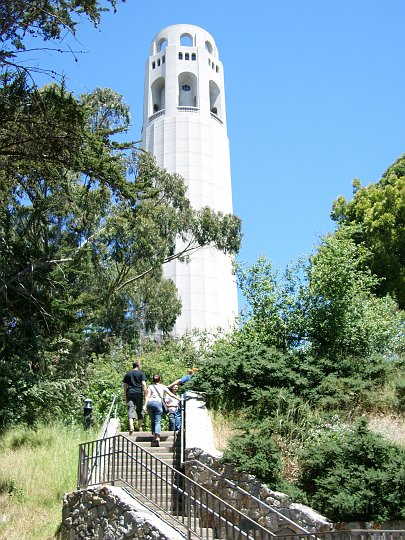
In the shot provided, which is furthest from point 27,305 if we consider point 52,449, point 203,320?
point 203,320

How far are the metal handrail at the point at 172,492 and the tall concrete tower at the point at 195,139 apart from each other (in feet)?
113

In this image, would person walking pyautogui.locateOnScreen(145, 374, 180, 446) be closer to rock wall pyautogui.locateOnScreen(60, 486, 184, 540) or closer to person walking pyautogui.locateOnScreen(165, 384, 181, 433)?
person walking pyautogui.locateOnScreen(165, 384, 181, 433)

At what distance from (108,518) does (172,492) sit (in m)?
1.25

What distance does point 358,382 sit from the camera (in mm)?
16359

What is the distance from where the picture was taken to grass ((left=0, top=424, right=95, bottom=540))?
13.2m

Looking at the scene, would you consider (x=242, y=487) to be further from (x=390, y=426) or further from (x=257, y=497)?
(x=390, y=426)


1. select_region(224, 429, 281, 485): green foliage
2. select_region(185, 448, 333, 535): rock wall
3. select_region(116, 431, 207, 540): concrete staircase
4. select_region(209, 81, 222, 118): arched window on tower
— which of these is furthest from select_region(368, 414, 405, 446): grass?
select_region(209, 81, 222, 118): arched window on tower

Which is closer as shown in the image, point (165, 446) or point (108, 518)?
point (108, 518)

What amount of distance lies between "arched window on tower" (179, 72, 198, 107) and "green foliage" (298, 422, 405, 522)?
48540 millimetres

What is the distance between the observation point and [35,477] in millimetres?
15148

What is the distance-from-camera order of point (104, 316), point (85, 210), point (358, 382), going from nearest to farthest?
point (358, 382)
point (85, 210)
point (104, 316)

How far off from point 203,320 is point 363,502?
3892 cm

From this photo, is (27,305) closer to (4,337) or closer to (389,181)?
(4,337)

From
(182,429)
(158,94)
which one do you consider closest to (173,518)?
(182,429)
